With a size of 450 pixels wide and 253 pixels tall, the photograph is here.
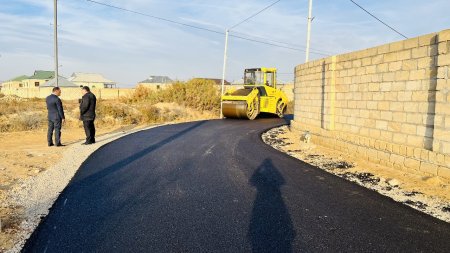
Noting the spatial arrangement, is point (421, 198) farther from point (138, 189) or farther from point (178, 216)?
point (138, 189)

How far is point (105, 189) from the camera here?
6.16 metres

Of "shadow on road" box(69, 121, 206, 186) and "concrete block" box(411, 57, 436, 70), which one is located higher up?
"concrete block" box(411, 57, 436, 70)

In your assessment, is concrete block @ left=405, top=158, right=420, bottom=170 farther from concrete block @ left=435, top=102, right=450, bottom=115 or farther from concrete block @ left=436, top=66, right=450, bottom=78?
concrete block @ left=436, top=66, right=450, bottom=78

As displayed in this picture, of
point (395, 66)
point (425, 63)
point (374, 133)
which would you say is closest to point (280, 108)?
point (374, 133)

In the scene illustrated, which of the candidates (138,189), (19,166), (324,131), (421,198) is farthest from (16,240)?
(324,131)

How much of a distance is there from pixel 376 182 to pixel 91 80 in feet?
274

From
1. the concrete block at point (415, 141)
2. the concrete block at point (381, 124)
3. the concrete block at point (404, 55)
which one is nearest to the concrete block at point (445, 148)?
the concrete block at point (415, 141)

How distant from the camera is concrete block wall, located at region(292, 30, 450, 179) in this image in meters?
6.73

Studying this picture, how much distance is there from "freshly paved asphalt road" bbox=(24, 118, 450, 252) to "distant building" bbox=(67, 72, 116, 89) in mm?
77980

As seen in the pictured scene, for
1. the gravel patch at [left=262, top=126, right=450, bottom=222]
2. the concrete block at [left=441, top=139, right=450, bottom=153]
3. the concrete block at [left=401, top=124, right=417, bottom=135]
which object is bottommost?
the gravel patch at [left=262, top=126, right=450, bottom=222]

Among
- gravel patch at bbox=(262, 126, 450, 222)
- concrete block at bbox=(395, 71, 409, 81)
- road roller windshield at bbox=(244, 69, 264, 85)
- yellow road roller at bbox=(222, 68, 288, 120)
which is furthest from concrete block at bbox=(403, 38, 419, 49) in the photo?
road roller windshield at bbox=(244, 69, 264, 85)

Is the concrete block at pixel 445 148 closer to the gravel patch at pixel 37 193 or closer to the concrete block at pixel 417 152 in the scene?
the concrete block at pixel 417 152

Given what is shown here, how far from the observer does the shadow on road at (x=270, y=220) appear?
3.92 metres

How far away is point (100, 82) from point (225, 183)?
81986 millimetres
